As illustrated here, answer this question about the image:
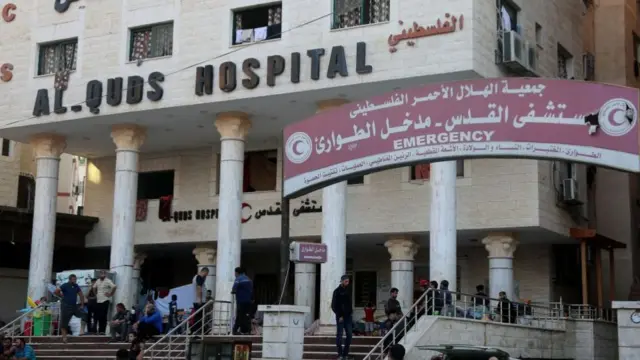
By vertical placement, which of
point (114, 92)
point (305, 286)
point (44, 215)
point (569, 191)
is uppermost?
point (114, 92)

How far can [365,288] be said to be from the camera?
31.8m

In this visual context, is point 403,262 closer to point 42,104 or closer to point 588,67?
point 588,67

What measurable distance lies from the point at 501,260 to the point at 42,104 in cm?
1427

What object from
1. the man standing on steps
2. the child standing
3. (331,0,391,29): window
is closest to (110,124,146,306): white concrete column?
the child standing

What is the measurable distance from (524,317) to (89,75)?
46.7 ft

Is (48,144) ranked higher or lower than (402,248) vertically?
higher

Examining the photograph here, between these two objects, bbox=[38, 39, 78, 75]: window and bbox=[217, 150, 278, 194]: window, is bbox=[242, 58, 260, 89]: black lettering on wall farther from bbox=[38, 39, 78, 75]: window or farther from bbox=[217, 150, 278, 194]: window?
bbox=[38, 39, 78, 75]: window

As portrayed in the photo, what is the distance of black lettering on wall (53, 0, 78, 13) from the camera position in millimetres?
30125

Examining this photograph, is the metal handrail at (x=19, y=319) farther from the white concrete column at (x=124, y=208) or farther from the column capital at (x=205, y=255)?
the column capital at (x=205, y=255)

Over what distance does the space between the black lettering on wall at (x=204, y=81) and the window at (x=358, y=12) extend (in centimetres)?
377

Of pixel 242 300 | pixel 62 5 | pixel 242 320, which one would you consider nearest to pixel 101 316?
pixel 242 320

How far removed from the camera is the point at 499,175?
87.7 ft

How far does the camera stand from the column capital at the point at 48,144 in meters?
30.5

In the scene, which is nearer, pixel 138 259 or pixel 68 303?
pixel 68 303
